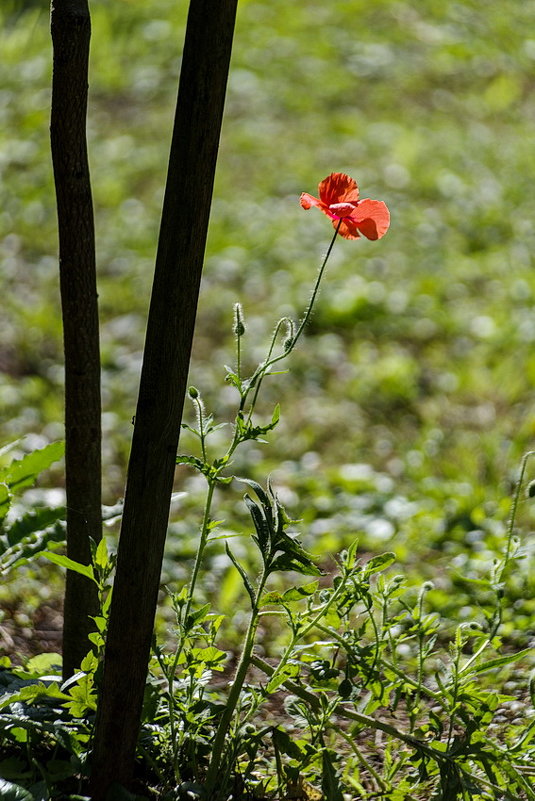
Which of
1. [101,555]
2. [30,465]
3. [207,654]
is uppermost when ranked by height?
[30,465]

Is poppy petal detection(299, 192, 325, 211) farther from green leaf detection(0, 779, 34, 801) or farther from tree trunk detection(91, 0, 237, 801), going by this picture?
green leaf detection(0, 779, 34, 801)

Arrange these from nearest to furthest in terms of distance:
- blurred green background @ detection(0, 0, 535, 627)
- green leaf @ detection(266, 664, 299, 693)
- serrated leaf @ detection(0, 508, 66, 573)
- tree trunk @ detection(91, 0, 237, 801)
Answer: tree trunk @ detection(91, 0, 237, 801), green leaf @ detection(266, 664, 299, 693), serrated leaf @ detection(0, 508, 66, 573), blurred green background @ detection(0, 0, 535, 627)

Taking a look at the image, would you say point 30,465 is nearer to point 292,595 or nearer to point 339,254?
point 292,595

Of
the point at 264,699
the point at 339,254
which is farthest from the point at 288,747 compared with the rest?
the point at 339,254

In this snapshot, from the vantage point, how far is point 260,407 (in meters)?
3.71

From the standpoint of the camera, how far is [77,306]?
1479mm

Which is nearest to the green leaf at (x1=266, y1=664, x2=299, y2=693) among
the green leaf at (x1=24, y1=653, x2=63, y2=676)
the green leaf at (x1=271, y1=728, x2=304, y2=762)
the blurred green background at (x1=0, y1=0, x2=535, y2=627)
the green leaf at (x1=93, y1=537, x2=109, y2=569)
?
the green leaf at (x1=271, y1=728, x2=304, y2=762)

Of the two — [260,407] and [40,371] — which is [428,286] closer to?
[260,407]

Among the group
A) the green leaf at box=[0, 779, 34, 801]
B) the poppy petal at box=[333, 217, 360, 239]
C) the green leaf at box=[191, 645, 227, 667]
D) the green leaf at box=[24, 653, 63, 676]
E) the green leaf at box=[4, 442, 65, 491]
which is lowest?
the green leaf at box=[0, 779, 34, 801]

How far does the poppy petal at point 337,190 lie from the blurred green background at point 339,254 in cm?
116

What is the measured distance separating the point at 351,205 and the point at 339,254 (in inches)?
134

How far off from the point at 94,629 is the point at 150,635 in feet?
0.88

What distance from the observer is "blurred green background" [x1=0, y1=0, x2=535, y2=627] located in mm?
3096

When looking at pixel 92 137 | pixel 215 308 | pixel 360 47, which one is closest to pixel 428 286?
pixel 215 308
